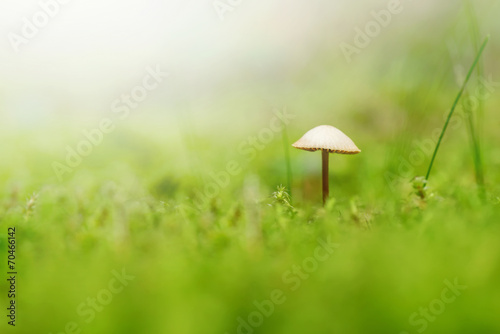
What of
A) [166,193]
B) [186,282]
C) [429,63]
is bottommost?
[166,193]

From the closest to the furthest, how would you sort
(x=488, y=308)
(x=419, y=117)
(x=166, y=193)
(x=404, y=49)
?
1. (x=488, y=308)
2. (x=166, y=193)
3. (x=404, y=49)
4. (x=419, y=117)

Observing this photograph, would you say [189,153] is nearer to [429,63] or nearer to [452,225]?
[429,63]

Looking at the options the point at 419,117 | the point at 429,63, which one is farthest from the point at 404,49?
the point at 419,117

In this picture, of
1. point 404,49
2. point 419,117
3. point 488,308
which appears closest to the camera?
point 488,308

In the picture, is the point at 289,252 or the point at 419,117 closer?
the point at 289,252

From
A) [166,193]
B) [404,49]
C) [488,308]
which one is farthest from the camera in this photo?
[404,49]

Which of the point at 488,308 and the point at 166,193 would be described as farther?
the point at 166,193

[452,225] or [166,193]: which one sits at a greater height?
[452,225]

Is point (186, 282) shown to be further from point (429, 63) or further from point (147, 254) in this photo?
point (429, 63)

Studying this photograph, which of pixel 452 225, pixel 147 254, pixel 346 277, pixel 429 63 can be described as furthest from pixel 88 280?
pixel 429 63
